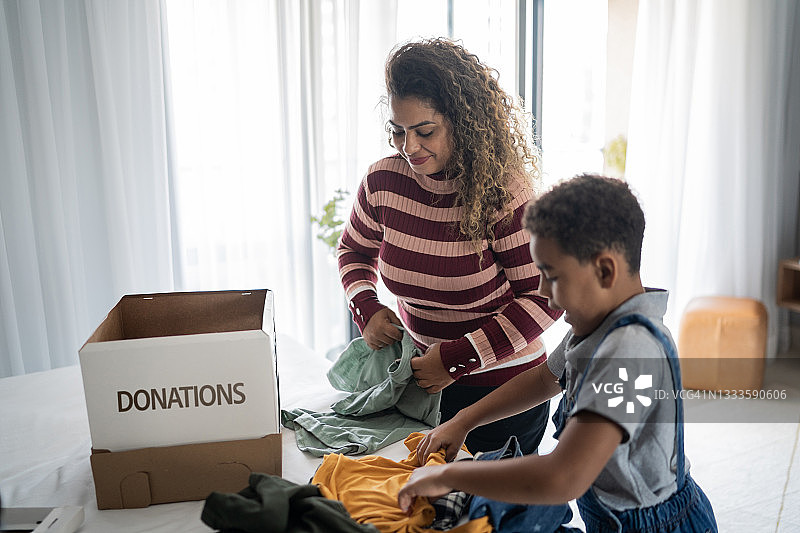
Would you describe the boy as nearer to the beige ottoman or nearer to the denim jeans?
the denim jeans

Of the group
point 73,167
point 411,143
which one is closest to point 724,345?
point 411,143

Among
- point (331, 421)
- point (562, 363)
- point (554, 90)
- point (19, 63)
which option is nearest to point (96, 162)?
point (19, 63)

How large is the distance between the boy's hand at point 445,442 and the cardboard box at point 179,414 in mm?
258

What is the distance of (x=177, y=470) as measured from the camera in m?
1.14

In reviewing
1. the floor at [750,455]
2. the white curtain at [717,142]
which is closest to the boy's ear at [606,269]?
the floor at [750,455]

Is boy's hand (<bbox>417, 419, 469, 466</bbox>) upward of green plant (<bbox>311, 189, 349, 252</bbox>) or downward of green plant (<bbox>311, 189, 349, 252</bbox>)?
downward

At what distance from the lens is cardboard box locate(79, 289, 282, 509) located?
110 centimetres

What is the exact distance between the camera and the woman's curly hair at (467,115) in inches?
54.5

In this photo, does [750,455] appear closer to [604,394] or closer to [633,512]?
[633,512]

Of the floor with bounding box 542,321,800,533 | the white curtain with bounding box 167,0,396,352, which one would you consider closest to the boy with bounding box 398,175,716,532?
the floor with bounding box 542,321,800,533

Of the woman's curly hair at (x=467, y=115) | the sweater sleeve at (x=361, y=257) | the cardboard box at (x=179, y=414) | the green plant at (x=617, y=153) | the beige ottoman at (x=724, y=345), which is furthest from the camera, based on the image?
the green plant at (x=617, y=153)

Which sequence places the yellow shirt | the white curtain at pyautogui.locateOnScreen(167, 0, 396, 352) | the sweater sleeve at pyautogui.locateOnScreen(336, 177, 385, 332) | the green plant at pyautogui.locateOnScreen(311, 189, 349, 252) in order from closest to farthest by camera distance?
the yellow shirt < the sweater sleeve at pyautogui.locateOnScreen(336, 177, 385, 332) < the white curtain at pyautogui.locateOnScreen(167, 0, 396, 352) < the green plant at pyautogui.locateOnScreen(311, 189, 349, 252)

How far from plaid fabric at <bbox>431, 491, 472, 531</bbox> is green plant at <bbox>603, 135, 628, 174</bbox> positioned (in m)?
3.16

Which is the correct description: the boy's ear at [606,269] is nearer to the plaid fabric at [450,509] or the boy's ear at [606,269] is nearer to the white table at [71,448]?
the plaid fabric at [450,509]
